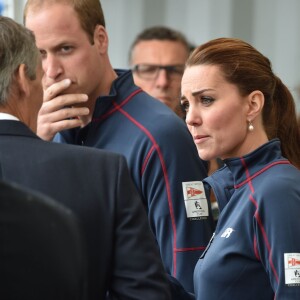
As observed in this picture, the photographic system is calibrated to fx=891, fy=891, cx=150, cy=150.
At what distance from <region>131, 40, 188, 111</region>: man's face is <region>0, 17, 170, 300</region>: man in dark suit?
2.42 metres

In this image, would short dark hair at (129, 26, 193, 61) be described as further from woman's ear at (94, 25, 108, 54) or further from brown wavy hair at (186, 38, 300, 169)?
brown wavy hair at (186, 38, 300, 169)

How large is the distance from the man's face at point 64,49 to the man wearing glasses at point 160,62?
1.40m

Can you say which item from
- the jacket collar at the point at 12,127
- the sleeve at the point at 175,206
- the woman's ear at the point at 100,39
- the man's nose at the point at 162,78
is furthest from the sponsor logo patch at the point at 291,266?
Result: the man's nose at the point at 162,78

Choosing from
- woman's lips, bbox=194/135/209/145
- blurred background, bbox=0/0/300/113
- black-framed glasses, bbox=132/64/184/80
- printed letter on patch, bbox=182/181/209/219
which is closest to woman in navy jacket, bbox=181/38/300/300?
woman's lips, bbox=194/135/209/145

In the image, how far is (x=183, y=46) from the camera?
4836 mm

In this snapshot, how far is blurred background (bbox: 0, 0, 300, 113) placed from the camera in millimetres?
5395

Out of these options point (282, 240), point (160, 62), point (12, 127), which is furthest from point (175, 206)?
point (160, 62)

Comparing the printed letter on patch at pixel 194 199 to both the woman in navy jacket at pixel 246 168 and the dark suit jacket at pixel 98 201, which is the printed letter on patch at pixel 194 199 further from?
the dark suit jacket at pixel 98 201

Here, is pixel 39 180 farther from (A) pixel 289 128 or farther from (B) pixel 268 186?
(A) pixel 289 128

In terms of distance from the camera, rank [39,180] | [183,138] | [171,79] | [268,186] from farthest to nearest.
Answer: [171,79], [183,138], [268,186], [39,180]

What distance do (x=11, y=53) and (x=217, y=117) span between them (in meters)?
0.74

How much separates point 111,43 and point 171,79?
61.1 inches

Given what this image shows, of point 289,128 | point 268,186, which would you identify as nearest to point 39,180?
point 268,186

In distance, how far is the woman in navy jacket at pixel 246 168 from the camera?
7.59ft
